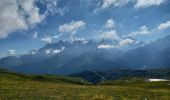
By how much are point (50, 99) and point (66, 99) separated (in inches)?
81.1

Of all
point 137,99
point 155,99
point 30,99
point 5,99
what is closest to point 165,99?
point 155,99

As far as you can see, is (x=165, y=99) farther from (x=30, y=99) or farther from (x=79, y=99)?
(x=30, y=99)

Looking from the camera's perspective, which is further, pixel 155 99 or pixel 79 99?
pixel 155 99

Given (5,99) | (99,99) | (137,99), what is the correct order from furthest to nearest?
(137,99)
(5,99)
(99,99)

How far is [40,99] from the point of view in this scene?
39.3 metres

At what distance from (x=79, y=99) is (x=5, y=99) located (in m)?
9.33

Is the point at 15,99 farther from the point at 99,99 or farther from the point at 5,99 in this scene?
the point at 99,99

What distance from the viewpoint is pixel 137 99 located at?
1633 inches

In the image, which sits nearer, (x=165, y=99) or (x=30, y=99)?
(x=30, y=99)

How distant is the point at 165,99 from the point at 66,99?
14007mm

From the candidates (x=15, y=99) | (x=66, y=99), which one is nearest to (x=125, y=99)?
(x=66, y=99)

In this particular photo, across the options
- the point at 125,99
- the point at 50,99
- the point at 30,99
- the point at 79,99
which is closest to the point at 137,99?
the point at 125,99

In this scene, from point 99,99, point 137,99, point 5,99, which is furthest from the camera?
point 137,99

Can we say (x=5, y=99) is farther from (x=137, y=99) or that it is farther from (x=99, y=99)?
(x=137, y=99)
